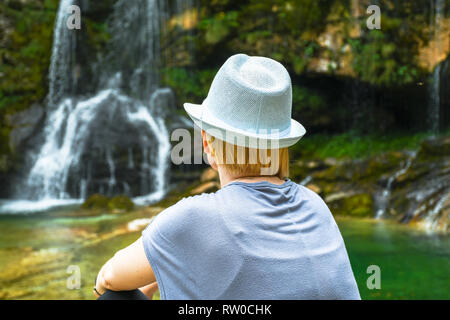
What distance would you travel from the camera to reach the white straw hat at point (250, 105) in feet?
3.54

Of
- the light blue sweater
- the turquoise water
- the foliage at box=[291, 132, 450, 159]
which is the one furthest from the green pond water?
the foliage at box=[291, 132, 450, 159]

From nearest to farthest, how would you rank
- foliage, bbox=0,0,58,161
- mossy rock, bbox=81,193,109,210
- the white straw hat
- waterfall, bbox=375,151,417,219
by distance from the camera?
1. the white straw hat
2. waterfall, bbox=375,151,417,219
3. mossy rock, bbox=81,193,109,210
4. foliage, bbox=0,0,58,161

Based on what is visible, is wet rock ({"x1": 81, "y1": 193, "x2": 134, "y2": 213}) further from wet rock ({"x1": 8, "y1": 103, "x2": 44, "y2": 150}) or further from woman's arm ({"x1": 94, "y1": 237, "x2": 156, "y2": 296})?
woman's arm ({"x1": 94, "y1": 237, "x2": 156, "y2": 296})

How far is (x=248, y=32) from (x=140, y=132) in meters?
3.15

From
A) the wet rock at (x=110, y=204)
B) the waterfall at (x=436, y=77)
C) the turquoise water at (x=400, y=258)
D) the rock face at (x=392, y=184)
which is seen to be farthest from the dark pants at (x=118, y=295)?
the waterfall at (x=436, y=77)

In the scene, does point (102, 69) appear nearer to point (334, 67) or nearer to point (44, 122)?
point (44, 122)

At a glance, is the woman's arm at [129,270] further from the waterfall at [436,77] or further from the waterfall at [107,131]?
the waterfall at [436,77]

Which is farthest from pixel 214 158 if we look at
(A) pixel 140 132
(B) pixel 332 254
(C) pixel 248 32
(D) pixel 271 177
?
(C) pixel 248 32

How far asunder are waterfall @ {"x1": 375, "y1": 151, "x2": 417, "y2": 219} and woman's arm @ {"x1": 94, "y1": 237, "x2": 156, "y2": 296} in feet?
19.0

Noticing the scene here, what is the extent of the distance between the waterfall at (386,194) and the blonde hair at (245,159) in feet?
18.7

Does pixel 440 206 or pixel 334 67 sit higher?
pixel 334 67

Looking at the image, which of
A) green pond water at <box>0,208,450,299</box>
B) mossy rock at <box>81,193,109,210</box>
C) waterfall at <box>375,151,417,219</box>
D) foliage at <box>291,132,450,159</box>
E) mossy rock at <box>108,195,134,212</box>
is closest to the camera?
green pond water at <box>0,208,450,299</box>

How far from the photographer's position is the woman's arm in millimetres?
1055
